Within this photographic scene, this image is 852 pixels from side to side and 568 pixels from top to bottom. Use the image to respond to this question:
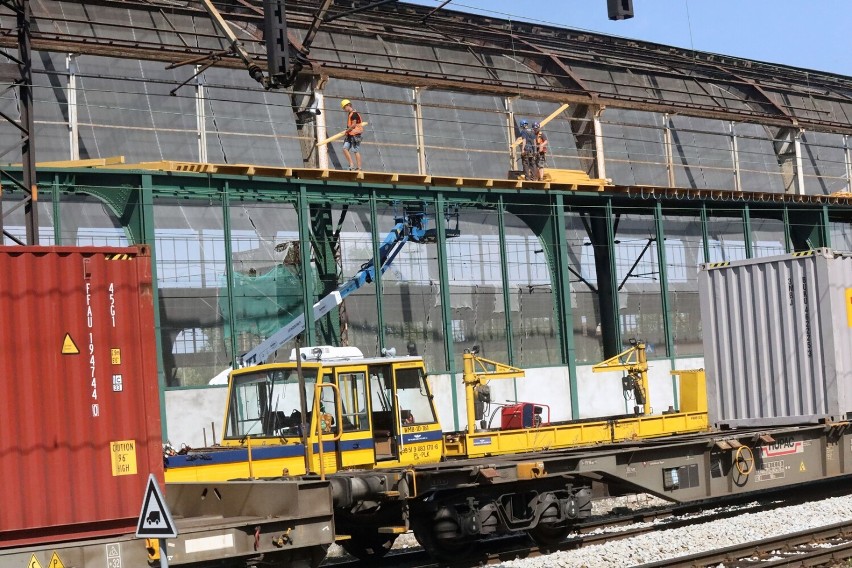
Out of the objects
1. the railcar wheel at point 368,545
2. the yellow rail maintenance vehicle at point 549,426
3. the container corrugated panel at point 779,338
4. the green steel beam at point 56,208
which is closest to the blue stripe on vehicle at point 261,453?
the railcar wheel at point 368,545

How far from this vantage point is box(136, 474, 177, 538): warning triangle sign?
8.86 m

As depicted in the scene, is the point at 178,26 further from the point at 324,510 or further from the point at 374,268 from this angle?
the point at 324,510

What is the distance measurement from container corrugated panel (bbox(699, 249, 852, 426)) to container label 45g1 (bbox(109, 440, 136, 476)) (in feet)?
36.3

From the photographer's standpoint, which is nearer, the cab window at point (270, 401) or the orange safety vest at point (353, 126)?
the cab window at point (270, 401)

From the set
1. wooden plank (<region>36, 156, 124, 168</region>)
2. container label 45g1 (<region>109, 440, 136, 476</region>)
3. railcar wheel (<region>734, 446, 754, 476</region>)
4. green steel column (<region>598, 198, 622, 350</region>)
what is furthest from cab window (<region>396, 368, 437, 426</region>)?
green steel column (<region>598, 198, 622, 350</region>)

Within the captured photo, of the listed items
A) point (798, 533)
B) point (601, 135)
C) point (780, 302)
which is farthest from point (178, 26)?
point (798, 533)

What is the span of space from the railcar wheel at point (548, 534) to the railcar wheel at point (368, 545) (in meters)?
1.95

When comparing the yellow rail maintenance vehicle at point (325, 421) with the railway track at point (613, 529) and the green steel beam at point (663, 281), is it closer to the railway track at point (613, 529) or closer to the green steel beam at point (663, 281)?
the railway track at point (613, 529)

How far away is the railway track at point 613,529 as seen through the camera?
605 inches

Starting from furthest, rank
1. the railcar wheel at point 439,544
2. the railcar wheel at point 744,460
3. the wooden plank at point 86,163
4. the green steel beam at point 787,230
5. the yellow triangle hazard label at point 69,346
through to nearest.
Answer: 1. the green steel beam at point 787,230
2. the wooden plank at point 86,163
3. the railcar wheel at point 744,460
4. the railcar wheel at point 439,544
5. the yellow triangle hazard label at point 69,346

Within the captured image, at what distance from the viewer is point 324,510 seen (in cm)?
1114

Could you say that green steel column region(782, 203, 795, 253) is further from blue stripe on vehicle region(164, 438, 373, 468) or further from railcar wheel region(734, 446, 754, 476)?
blue stripe on vehicle region(164, 438, 373, 468)

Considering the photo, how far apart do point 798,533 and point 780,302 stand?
4.42 metres

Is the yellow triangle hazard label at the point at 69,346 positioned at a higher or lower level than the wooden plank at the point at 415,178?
lower
